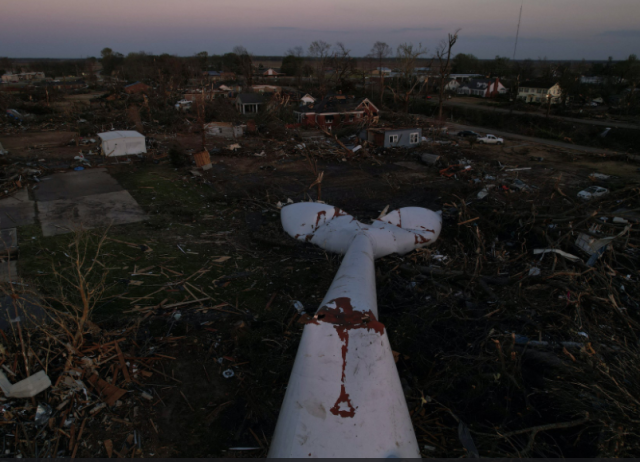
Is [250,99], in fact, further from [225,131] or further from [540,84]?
[540,84]

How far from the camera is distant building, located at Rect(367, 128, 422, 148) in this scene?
22312mm

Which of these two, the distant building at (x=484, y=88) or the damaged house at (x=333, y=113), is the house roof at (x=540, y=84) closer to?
the distant building at (x=484, y=88)

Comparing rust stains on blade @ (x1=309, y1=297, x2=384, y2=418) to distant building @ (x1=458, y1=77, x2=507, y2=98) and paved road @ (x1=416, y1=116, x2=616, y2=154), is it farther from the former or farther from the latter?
distant building @ (x1=458, y1=77, x2=507, y2=98)

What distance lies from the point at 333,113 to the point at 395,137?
10297 mm

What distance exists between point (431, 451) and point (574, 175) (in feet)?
63.4

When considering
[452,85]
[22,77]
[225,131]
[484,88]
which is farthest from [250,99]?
[22,77]

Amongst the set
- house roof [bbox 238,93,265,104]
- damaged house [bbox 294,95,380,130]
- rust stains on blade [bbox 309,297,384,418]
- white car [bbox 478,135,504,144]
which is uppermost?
house roof [bbox 238,93,265,104]

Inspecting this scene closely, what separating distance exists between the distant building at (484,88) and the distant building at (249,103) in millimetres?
35426

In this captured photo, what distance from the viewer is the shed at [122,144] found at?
58.1 ft

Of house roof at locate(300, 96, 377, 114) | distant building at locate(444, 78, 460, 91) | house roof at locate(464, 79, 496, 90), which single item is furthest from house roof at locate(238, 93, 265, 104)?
distant building at locate(444, 78, 460, 91)

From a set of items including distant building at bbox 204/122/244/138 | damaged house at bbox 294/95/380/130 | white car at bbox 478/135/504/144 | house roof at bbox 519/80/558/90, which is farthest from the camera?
house roof at bbox 519/80/558/90

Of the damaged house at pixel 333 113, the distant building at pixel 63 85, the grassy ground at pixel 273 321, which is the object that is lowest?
the grassy ground at pixel 273 321

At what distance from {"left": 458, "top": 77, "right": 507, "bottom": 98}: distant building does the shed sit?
1954 inches

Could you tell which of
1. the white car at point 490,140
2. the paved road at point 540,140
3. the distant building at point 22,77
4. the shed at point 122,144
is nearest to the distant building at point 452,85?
the paved road at point 540,140
